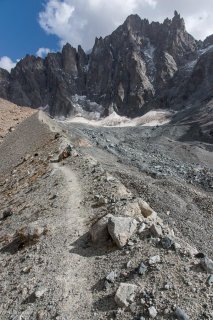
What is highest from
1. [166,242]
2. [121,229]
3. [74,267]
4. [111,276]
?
[121,229]

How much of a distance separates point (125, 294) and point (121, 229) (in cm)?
258

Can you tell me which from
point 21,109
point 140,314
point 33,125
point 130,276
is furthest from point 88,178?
point 21,109

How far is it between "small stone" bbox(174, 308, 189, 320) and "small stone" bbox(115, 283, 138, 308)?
1207mm

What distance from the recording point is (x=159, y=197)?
27.1 m

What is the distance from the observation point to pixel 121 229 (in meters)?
11.9

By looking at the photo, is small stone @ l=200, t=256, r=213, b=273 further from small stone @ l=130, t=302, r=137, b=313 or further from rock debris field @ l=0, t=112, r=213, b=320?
small stone @ l=130, t=302, r=137, b=313

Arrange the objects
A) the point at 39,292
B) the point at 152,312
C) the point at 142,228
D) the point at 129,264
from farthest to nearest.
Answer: the point at 142,228, the point at 129,264, the point at 39,292, the point at 152,312

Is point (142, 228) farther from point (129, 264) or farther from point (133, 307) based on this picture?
point (133, 307)

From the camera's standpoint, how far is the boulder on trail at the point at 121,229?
11.7 m

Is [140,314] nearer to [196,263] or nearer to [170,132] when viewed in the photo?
[196,263]

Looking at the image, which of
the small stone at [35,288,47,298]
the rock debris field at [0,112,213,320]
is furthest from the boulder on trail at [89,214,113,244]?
the small stone at [35,288,47,298]

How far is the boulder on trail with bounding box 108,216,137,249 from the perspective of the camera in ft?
38.5

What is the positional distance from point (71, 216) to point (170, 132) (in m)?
102

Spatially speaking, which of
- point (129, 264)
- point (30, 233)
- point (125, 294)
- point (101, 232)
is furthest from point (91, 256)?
point (30, 233)
